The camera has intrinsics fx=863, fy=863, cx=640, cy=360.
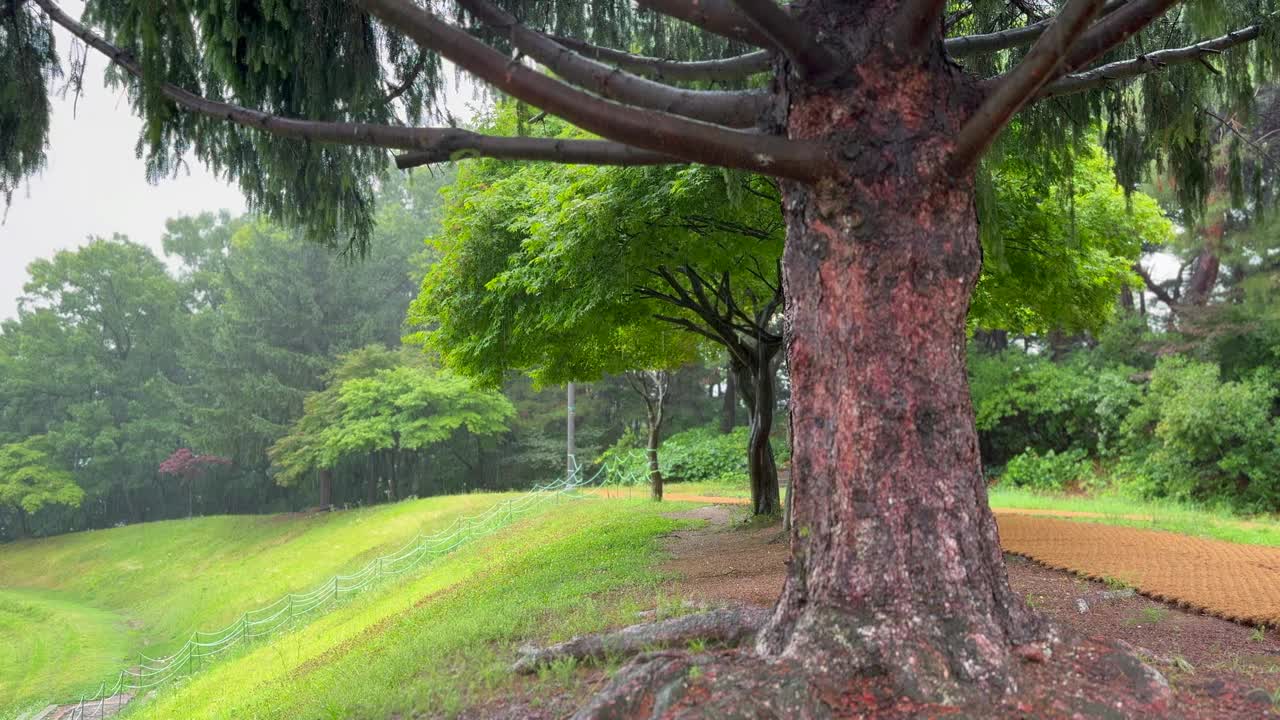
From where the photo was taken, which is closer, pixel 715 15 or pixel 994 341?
pixel 715 15

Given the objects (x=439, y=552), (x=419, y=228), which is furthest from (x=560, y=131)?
(x=419, y=228)

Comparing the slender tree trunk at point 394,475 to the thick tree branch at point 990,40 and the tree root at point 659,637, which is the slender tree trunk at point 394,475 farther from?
the thick tree branch at point 990,40

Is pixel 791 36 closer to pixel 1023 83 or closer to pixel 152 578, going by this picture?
pixel 1023 83

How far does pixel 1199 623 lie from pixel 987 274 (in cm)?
557

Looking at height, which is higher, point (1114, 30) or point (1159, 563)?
point (1114, 30)

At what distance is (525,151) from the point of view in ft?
12.5

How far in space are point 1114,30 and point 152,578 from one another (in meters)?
29.9

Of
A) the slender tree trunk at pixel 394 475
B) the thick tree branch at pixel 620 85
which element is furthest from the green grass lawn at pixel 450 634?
the slender tree trunk at pixel 394 475

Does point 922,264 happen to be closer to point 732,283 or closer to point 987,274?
point 987,274

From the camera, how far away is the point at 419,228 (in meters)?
42.0

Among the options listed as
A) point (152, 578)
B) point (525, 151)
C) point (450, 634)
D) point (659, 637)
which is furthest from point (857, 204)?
point (152, 578)

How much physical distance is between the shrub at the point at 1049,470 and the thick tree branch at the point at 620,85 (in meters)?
20.3

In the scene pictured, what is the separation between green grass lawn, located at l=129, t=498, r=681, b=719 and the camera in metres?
4.98

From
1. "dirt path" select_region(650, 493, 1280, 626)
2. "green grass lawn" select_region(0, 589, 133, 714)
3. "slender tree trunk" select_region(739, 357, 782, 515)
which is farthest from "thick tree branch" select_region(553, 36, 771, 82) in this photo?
"green grass lawn" select_region(0, 589, 133, 714)
